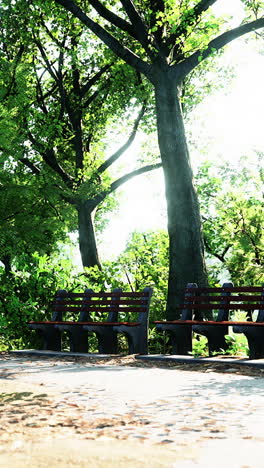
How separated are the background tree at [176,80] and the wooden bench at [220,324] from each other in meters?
2.45

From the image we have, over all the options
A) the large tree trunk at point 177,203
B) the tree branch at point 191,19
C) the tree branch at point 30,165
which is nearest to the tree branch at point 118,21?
the tree branch at point 191,19

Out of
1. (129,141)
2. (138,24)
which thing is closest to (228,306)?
(138,24)

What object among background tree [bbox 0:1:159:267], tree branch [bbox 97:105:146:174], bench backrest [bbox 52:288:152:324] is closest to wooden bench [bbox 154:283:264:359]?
bench backrest [bbox 52:288:152:324]

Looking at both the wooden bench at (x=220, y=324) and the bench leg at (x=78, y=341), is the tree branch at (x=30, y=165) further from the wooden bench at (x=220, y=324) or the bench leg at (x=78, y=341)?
the wooden bench at (x=220, y=324)

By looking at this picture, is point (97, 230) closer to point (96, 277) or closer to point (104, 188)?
point (104, 188)

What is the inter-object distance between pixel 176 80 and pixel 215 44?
1.04 meters

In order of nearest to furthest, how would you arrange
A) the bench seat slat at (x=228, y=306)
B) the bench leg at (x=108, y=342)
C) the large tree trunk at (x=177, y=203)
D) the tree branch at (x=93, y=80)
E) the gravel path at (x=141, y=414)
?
the gravel path at (x=141, y=414) → the bench seat slat at (x=228, y=306) → the bench leg at (x=108, y=342) → the large tree trunk at (x=177, y=203) → the tree branch at (x=93, y=80)

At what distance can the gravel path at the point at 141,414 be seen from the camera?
4488 millimetres

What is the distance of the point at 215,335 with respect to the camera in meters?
10.1

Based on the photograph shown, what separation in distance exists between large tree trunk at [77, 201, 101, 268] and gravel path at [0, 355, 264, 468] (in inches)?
630

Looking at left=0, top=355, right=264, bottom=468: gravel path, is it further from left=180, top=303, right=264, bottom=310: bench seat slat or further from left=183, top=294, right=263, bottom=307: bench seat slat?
left=183, top=294, right=263, bottom=307: bench seat slat

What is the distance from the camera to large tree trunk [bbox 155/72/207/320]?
1341 cm

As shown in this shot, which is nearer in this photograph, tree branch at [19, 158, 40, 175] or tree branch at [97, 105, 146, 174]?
tree branch at [19, 158, 40, 175]

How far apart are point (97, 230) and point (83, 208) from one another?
1304cm
